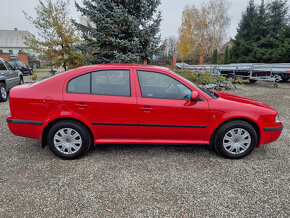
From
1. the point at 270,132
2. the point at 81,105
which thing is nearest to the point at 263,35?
the point at 270,132

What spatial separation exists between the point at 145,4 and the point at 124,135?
7.33m

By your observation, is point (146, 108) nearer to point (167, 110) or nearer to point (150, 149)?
point (167, 110)

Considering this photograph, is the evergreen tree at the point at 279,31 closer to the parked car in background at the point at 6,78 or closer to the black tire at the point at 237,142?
the black tire at the point at 237,142

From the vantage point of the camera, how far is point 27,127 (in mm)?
2850

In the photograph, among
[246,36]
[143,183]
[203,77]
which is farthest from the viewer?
[246,36]

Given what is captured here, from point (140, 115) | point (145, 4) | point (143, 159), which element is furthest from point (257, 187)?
point (145, 4)

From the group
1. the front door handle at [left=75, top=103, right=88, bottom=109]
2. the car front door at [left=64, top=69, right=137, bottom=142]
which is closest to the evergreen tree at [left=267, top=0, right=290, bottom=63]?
the car front door at [left=64, top=69, right=137, bottom=142]

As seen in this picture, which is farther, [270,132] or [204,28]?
[204,28]

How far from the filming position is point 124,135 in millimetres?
2936

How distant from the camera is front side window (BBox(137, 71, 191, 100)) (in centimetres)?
285

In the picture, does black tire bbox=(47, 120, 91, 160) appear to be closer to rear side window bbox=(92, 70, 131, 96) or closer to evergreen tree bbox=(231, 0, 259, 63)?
rear side window bbox=(92, 70, 131, 96)

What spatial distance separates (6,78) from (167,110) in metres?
7.53

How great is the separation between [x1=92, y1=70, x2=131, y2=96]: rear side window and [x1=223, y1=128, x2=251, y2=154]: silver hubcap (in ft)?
5.72

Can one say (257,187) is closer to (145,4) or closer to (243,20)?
(145,4)
